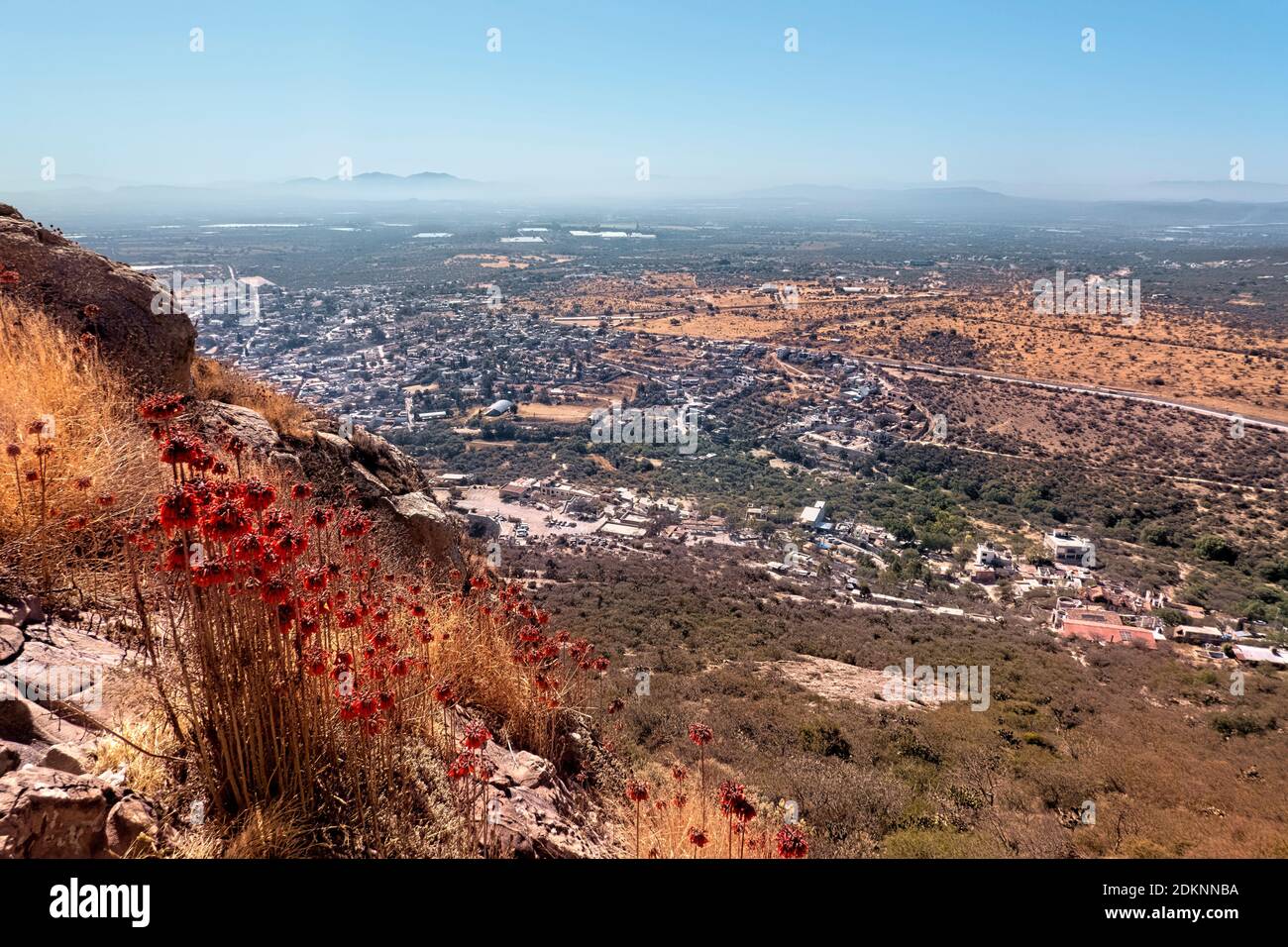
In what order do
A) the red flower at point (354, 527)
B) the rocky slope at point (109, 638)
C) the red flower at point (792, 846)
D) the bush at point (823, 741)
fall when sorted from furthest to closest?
the bush at point (823, 741) → the red flower at point (354, 527) → the red flower at point (792, 846) → the rocky slope at point (109, 638)

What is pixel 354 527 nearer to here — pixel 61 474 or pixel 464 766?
pixel 464 766

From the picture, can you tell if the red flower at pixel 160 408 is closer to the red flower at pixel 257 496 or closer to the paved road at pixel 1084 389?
the red flower at pixel 257 496

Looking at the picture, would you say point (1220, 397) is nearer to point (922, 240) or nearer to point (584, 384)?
point (584, 384)

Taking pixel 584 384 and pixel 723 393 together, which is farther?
pixel 584 384

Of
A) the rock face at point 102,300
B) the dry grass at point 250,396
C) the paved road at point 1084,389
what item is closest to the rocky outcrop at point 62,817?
the rock face at point 102,300

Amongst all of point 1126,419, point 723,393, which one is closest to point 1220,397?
point 1126,419

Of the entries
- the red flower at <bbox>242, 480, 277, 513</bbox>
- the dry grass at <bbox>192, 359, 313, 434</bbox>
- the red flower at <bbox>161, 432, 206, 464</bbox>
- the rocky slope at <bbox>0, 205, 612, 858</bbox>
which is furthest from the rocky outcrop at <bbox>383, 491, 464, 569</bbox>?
the red flower at <bbox>161, 432, 206, 464</bbox>

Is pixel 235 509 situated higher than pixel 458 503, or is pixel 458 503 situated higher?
pixel 235 509

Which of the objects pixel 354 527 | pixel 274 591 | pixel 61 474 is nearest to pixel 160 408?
pixel 274 591
